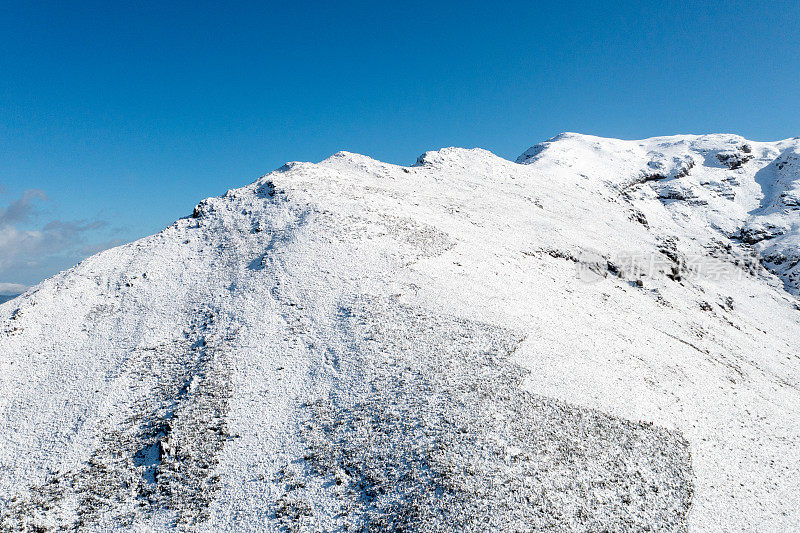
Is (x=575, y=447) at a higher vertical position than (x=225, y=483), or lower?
lower

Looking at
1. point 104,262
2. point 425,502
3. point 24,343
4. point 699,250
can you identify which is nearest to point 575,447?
point 425,502

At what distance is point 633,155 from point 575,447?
381 ft

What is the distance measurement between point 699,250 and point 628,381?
59.9m

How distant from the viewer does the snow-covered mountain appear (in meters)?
18.2

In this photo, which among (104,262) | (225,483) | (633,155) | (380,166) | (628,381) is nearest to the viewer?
(225,483)

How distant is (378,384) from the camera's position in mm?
23344

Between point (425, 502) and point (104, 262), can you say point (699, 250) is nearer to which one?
point (425, 502)

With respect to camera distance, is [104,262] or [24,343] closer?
[24,343]

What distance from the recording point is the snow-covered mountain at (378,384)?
1825 centimetres

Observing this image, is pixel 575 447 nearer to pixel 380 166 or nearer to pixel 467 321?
pixel 467 321

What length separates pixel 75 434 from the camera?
22.3 metres

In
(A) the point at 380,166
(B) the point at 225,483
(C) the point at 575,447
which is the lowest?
(C) the point at 575,447

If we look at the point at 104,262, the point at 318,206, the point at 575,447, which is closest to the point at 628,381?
the point at 575,447

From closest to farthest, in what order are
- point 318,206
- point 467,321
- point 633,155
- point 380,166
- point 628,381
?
point 628,381 < point 467,321 < point 318,206 < point 380,166 < point 633,155
